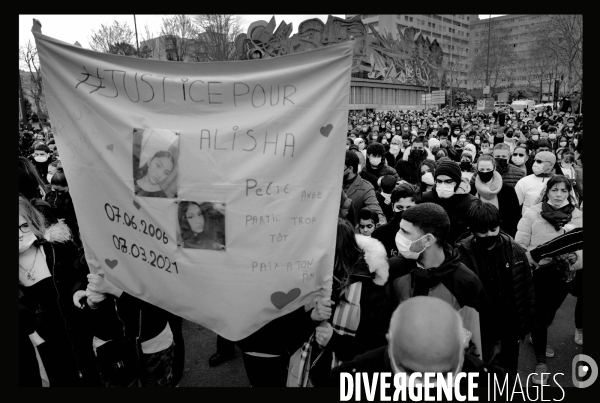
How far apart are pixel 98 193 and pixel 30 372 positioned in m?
1.15

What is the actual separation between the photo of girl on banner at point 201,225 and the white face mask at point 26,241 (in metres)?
1.20

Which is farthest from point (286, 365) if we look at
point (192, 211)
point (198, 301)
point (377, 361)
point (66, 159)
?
point (66, 159)

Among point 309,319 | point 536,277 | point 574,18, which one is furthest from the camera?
point 574,18

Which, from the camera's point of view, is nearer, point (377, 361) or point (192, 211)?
point (377, 361)

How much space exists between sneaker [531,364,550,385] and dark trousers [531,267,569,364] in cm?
4

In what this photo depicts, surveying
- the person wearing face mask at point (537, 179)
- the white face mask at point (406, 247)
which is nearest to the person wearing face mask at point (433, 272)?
the white face mask at point (406, 247)

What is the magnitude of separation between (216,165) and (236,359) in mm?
2506

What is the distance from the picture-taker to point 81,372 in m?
3.09

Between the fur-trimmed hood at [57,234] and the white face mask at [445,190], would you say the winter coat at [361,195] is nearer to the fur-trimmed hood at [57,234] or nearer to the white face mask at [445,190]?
the white face mask at [445,190]

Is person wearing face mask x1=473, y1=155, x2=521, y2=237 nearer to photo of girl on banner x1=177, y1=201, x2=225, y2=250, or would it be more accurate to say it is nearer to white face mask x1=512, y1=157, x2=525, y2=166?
white face mask x1=512, y1=157, x2=525, y2=166

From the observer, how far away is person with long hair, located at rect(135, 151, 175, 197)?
246cm

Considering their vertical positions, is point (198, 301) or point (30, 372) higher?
point (198, 301)

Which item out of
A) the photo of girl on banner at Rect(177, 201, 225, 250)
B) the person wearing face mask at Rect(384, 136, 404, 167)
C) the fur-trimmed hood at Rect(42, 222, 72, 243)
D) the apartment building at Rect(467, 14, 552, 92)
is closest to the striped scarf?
the photo of girl on banner at Rect(177, 201, 225, 250)

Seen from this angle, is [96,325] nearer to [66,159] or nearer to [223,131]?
Result: [66,159]
